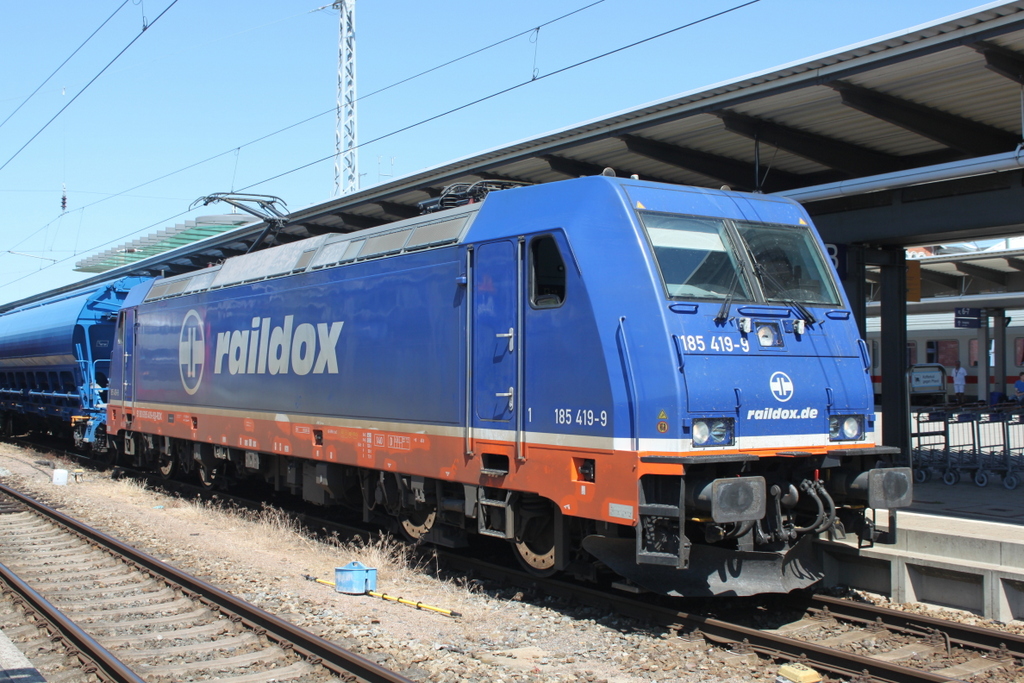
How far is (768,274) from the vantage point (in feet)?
25.8

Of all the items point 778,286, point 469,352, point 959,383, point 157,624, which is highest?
point 778,286

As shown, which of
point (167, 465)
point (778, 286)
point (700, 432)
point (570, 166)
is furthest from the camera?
point (167, 465)

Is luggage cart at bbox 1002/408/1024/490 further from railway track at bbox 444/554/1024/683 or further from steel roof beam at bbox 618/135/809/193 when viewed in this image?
railway track at bbox 444/554/1024/683

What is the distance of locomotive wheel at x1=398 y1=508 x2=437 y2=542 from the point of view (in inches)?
376

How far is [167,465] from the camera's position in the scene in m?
16.8

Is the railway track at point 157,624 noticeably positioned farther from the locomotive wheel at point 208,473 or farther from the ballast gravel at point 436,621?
the locomotive wheel at point 208,473

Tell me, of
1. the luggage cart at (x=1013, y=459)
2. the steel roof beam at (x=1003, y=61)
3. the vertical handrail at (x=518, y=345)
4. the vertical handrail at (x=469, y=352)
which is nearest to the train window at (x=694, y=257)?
the vertical handrail at (x=518, y=345)

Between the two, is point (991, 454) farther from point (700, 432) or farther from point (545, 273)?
point (545, 273)

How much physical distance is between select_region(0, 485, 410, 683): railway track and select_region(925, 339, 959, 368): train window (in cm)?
2895

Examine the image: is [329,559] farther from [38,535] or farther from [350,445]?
[38,535]

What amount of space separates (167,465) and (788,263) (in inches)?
497

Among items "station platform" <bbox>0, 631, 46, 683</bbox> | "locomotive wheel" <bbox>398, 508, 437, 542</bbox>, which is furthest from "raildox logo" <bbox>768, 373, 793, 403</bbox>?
"station platform" <bbox>0, 631, 46, 683</bbox>

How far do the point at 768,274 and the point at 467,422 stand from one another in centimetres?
296

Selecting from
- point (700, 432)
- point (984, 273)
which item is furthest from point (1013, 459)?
point (984, 273)
